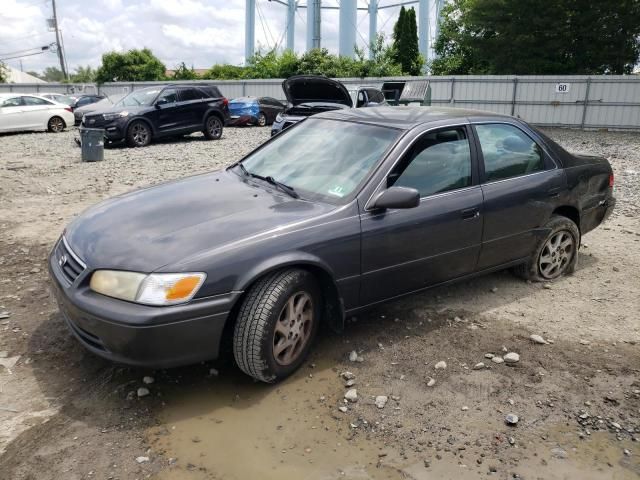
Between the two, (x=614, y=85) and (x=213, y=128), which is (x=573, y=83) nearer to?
(x=614, y=85)

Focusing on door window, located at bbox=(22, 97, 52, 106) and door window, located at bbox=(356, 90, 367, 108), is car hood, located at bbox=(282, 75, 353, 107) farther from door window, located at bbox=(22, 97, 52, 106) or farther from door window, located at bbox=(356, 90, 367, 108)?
door window, located at bbox=(22, 97, 52, 106)

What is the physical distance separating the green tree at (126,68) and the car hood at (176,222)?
37.4 metres

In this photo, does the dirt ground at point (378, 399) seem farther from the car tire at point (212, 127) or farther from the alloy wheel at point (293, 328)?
the car tire at point (212, 127)

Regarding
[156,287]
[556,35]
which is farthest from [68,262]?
[556,35]

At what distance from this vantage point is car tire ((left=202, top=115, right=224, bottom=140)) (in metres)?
16.3

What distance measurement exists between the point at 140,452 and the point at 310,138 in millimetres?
2591

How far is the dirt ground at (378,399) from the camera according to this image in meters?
2.71

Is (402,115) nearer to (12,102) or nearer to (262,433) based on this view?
(262,433)

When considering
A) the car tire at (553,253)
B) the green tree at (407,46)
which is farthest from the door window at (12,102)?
the green tree at (407,46)

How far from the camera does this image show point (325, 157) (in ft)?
13.2

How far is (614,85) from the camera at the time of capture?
19.6 m

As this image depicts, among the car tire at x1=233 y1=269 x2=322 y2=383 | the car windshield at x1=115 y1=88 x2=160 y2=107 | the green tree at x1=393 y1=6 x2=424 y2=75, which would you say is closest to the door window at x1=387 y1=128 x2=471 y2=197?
the car tire at x1=233 y1=269 x2=322 y2=383

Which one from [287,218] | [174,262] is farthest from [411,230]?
[174,262]

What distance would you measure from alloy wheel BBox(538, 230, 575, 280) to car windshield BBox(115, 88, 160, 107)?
12570 millimetres
